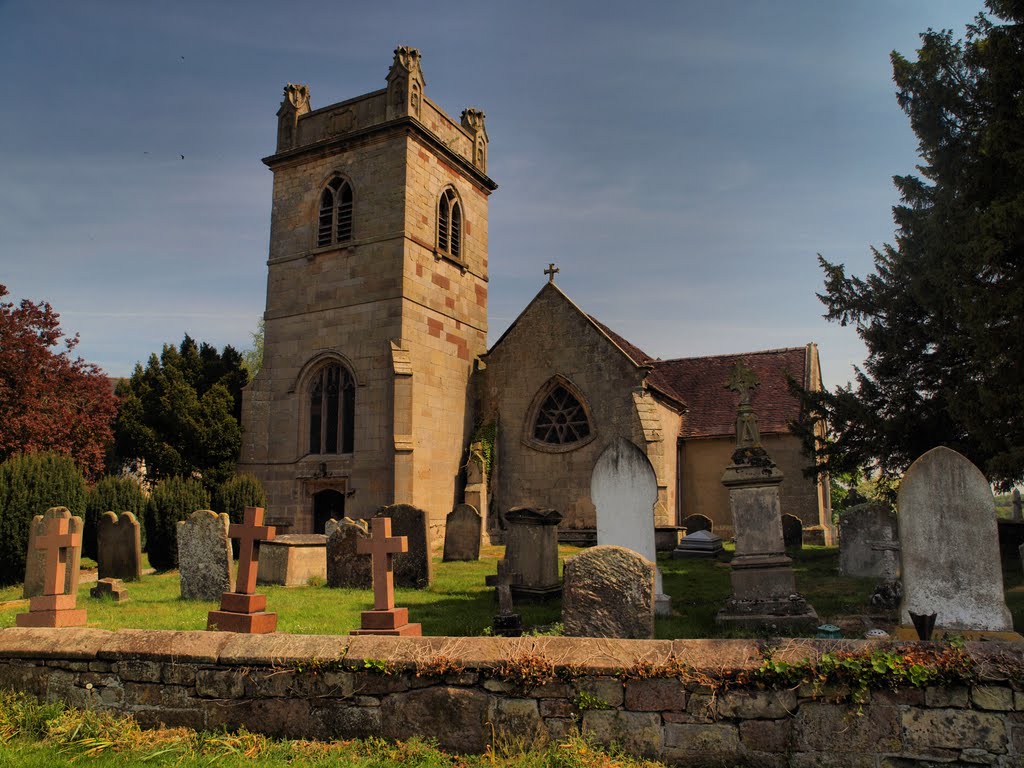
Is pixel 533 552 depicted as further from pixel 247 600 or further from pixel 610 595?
pixel 247 600

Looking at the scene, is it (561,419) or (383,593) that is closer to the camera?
(383,593)

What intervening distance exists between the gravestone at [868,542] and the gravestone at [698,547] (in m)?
3.38

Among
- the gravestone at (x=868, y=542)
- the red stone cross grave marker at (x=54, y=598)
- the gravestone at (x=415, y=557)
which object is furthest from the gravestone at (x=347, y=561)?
the gravestone at (x=868, y=542)

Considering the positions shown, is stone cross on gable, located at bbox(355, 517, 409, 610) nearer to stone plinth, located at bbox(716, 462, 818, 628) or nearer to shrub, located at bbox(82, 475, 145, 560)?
stone plinth, located at bbox(716, 462, 818, 628)

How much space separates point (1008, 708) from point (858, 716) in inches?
33.5

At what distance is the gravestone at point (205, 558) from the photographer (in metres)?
10.4

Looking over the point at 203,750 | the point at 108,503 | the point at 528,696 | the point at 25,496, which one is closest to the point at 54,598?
the point at 203,750

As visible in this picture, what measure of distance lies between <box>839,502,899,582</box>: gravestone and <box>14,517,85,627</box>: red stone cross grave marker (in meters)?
12.0

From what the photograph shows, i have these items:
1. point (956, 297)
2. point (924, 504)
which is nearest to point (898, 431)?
point (956, 297)

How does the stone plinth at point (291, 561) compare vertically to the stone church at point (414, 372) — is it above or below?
below

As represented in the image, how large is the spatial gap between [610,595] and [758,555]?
3118 millimetres

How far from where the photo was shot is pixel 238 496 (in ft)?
58.0

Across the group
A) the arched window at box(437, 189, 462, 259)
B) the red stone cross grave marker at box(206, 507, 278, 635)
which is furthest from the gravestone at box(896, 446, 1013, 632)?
the arched window at box(437, 189, 462, 259)

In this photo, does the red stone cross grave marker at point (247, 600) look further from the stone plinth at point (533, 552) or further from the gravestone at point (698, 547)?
the gravestone at point (698, 547)
